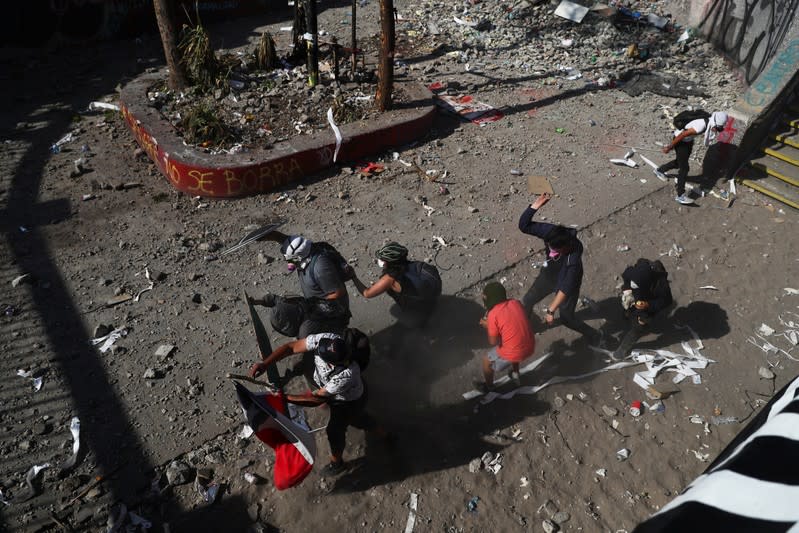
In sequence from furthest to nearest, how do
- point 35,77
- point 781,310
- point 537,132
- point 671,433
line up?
point 35,77, point 537,132, point 781,310, point 671,433


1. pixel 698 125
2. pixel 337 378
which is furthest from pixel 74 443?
pixel 698 125

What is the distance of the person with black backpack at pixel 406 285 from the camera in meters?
4.80

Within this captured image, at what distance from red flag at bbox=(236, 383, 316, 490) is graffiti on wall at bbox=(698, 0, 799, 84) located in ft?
37.7

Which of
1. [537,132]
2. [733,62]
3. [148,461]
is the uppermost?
[148,461]

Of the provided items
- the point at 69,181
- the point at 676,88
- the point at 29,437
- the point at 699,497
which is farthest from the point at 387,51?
the point at 699,497

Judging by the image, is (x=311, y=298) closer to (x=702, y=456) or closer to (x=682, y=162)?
(x=702, y=456)

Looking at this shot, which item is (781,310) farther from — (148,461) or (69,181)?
(69,181)

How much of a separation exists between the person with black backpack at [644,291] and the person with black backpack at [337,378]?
2.60 m

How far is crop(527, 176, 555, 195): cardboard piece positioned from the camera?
7928mm

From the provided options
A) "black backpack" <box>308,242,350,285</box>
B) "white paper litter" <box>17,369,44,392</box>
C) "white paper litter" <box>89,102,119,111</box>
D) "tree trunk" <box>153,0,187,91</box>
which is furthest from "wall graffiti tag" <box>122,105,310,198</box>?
"white paper litter" <box>17,369,44,392</box>

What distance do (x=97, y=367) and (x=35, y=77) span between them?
8.55 m

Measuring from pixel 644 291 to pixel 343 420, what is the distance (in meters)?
2.90

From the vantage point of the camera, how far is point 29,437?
450cm

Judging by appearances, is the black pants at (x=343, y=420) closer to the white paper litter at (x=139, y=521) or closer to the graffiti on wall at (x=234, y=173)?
the white paper litter at (x=139, y=521)
